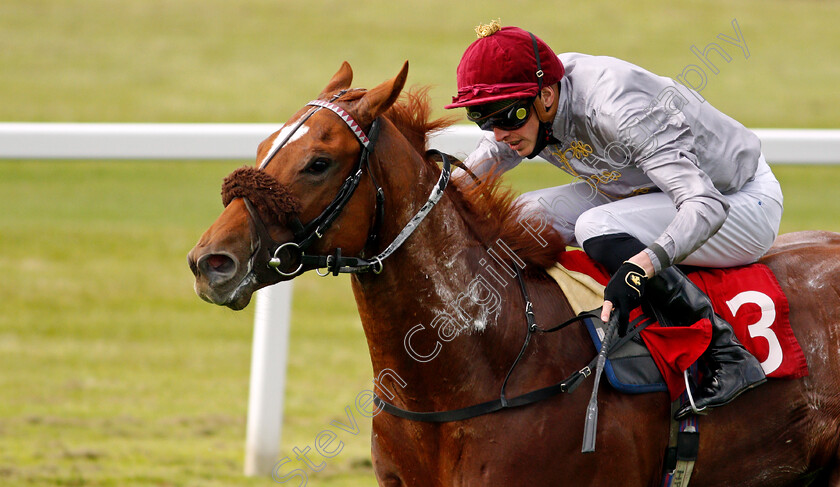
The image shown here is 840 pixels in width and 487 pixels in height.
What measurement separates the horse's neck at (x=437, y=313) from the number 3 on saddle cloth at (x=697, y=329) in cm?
28

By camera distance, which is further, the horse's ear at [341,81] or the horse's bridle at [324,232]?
the horse's ear at [341,81]

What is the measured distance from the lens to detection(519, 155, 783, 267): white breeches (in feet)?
10.2

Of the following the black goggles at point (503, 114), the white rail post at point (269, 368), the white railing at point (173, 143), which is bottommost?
the white rail post at point (269, 368)

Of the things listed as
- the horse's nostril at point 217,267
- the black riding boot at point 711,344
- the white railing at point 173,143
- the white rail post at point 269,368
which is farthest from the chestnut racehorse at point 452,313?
the white railing at point 173,143

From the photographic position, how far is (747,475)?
312cm

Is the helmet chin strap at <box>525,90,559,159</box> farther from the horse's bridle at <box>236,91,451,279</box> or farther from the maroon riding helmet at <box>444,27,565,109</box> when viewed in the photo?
the horse's bridle at <box>236,91,451,279</box>

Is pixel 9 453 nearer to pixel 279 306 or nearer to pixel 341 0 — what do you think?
pixel 279 306

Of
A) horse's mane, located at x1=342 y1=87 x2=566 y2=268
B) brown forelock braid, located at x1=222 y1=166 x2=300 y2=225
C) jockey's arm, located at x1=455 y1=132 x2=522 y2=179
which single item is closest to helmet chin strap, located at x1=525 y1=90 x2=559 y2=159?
horse's mane, located at x1=342 y1=87 x2=566 y2=268

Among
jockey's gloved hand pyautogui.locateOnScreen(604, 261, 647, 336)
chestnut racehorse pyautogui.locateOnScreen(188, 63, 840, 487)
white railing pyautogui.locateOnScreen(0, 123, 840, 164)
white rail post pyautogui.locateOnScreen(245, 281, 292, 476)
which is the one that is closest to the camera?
chestnut racehorse pyautogui.locateOnScreen(188, 63, 840, 487)

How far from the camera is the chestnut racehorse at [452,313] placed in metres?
2.64

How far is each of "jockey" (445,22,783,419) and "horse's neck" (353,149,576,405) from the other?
318 millimetres

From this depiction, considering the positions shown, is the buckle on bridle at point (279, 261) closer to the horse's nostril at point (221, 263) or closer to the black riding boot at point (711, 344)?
the horse's nostril at point (221, 263)

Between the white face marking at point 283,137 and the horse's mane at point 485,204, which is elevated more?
the white face marking at point 283,137

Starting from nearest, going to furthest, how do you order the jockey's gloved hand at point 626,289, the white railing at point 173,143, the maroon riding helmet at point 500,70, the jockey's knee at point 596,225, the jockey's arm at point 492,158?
the jockey's gloved hand at point 626,289
the maroon riding helmet at point 500,70
the jockey's knee at point 596,225
the jockey's arm at point 492,158
the white railing at point 173,143
